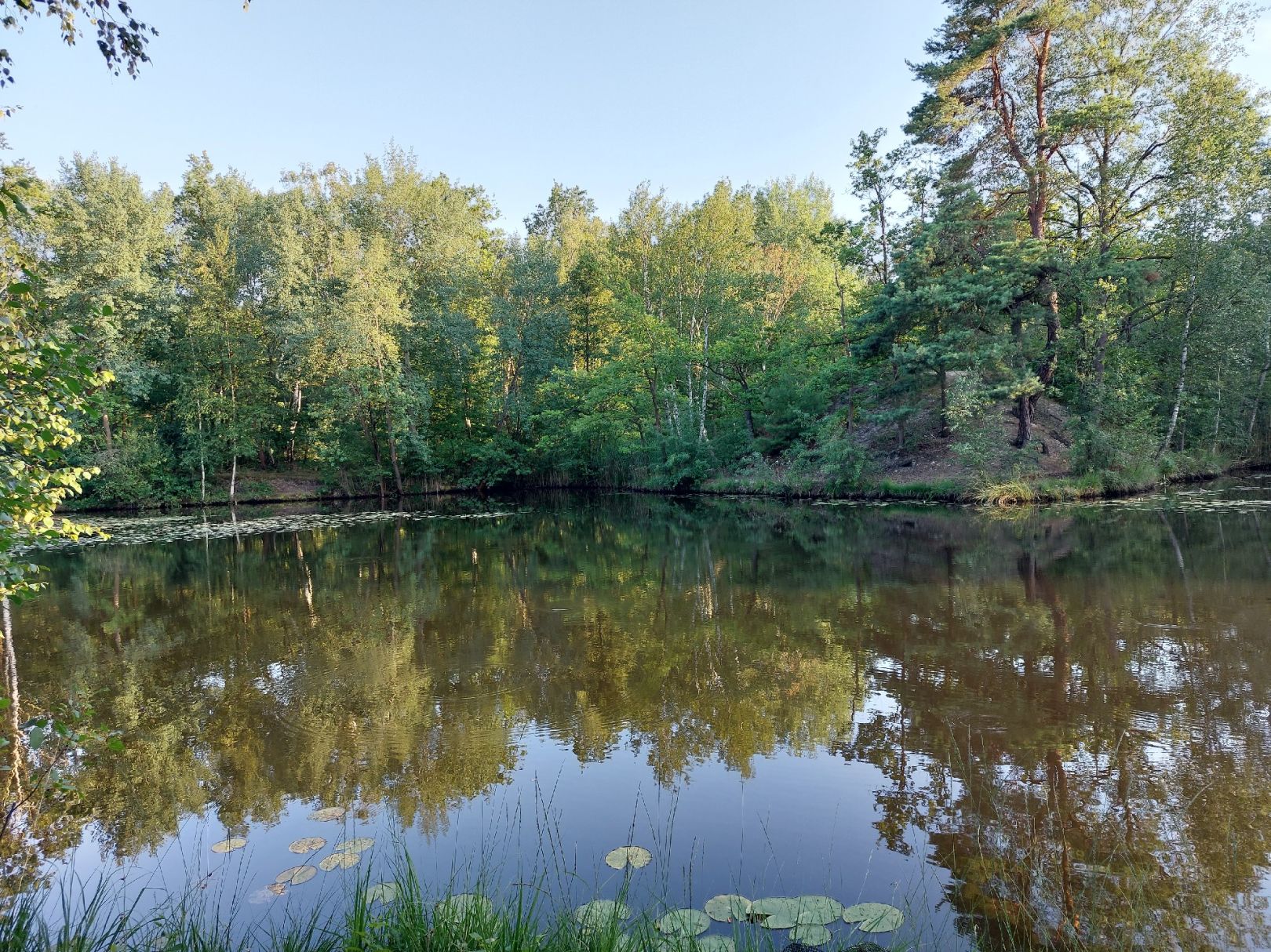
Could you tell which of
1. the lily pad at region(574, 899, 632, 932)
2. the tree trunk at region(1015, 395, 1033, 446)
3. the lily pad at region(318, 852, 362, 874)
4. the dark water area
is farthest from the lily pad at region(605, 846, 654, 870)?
the tree trunk at region(1015, 395, 1033, 446)

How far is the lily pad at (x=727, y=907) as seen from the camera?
348cm

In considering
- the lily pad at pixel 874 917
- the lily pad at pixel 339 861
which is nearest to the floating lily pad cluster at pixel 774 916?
the lily pad at pixel 874 917

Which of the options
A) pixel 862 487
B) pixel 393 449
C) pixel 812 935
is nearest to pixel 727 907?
pixel 812 935

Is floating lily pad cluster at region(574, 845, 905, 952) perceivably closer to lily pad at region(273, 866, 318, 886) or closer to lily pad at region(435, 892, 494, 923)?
lily pad at region(435, 892, 494, 923)

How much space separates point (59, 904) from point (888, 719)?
18.3 ft

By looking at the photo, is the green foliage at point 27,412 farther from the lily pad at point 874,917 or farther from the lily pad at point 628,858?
the lily pad at point 874,917

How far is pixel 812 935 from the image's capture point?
3.32 metres

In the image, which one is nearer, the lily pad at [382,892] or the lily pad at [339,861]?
the lily pad at [382,892]

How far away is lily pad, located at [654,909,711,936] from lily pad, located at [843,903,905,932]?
0.68 meters

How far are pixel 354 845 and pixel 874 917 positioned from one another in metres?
2.99

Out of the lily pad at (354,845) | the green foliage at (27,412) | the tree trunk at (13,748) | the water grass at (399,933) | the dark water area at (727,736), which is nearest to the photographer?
the water grass at (399,933)

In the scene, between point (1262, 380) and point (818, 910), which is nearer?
point (818, 910)

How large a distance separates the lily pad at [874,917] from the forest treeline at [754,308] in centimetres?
878

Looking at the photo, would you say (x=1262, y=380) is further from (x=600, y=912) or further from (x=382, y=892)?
(x=382, y=892)
